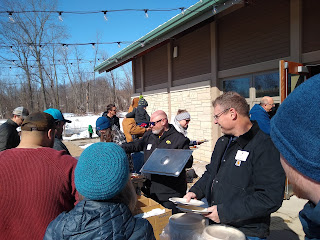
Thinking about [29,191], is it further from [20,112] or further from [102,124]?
[20,112]

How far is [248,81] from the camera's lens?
6.54 m

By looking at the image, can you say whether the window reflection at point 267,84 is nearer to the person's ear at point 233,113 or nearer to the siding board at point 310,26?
the siding board at point 310,26

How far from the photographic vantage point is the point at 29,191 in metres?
1.62

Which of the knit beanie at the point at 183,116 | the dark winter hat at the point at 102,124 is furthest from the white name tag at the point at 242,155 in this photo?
the knit beanie at the point at 183,116

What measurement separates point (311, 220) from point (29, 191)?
1.67m

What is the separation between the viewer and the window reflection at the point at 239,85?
6641 mm

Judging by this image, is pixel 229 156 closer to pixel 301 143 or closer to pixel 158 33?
pixel 301 143

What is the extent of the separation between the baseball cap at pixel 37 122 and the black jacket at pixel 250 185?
159 centimetres

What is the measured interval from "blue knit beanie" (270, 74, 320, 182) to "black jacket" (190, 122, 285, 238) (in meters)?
1.14

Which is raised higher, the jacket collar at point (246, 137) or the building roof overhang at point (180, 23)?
the building roof overhang at point (180, 23)

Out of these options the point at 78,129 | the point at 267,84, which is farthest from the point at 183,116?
the point at 78,129

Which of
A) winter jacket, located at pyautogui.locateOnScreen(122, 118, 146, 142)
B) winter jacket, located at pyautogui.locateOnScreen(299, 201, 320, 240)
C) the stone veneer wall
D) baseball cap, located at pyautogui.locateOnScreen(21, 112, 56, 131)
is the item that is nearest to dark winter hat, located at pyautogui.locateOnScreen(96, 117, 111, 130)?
winter jacket, located at pyautogui.locateOnScreen(122, 118, 146, 142)

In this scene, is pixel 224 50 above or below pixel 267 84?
above

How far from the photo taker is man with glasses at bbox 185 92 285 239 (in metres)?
1.75
